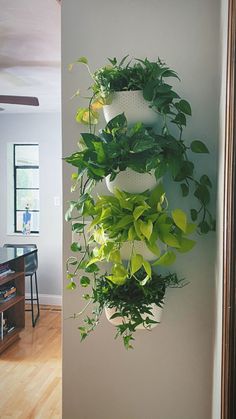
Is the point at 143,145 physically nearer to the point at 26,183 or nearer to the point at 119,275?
the point at 119,275

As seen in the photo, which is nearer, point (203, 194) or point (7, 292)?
point (203, 194)

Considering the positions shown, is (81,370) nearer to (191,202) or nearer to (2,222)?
(191,202)

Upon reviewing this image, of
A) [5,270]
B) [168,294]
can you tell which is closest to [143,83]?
[168,294]

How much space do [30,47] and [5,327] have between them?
263 cm

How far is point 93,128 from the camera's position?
4.75 ft

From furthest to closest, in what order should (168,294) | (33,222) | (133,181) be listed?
(33,222) → (168,294) → (133,181)

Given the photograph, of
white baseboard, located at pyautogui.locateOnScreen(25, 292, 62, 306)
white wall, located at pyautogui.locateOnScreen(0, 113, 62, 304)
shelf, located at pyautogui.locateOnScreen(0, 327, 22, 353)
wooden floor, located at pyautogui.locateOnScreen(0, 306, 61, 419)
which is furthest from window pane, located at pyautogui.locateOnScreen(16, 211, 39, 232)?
shelf, located at pyautogui.locateOnScreen(0, 327, 22, 353)

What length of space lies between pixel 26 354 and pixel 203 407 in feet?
7.96

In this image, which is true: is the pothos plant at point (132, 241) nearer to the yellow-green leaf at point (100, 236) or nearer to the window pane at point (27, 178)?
the yellow-green leaf at point (100, 236)

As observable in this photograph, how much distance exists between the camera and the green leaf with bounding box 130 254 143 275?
3.66 ft

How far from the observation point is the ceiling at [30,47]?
6.39 feet

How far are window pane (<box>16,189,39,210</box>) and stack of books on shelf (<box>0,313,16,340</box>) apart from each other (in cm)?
171

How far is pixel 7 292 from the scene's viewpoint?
3625mm

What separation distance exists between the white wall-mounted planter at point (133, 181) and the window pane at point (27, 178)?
160 inches
